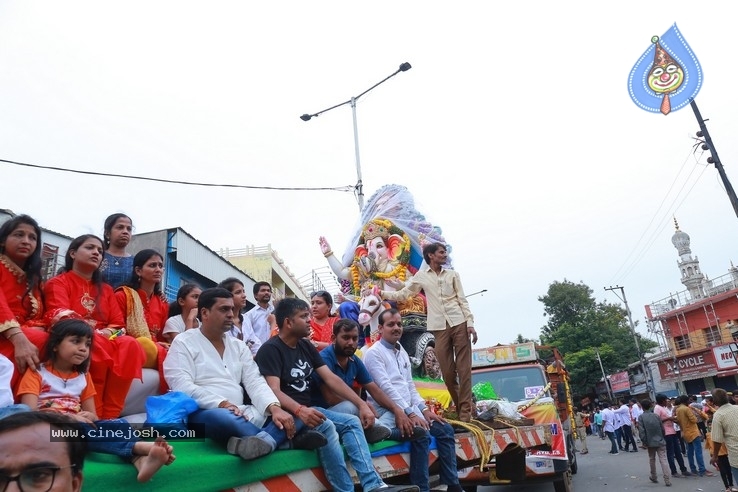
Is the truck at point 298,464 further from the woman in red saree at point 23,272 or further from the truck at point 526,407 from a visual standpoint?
the woman in red saree at point 23,272

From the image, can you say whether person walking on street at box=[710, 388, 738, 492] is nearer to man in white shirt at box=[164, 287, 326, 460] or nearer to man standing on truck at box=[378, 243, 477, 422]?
man standing on truck at box=[378, 243, 477, 422]

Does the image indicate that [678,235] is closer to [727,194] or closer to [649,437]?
[727,194]

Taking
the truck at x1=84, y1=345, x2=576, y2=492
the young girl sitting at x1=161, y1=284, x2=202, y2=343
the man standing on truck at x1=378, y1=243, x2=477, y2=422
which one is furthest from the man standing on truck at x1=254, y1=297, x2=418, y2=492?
the man standing on truck at x1=378, y1=243, x2=477, y2=422

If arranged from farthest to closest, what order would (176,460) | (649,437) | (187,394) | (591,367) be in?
(591,367) → (649,437) → (187,394) → (176,460)

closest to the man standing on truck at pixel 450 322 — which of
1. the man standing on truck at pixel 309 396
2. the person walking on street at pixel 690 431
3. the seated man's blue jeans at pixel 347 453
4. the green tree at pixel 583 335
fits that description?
the man standing on truck at pixel 309 396

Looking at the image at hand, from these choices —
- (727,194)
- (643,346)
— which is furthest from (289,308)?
(643,346)

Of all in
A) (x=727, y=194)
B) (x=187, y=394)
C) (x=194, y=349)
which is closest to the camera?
(x=187, y=394)

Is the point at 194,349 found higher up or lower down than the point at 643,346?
lower down

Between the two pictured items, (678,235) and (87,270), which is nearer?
(87,270)

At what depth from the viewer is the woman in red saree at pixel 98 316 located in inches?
114

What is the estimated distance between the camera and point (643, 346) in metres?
42.6

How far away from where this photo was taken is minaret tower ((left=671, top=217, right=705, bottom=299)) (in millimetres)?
40094

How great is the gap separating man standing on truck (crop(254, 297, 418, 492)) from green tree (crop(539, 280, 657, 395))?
37.0m

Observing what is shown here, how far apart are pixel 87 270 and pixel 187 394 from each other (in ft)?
3.82
